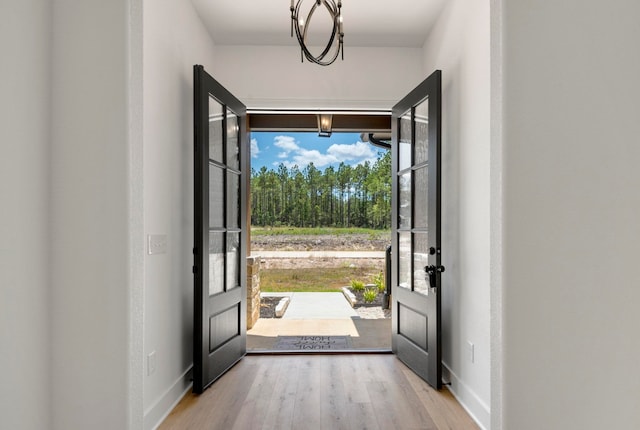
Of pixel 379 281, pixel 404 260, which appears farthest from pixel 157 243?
pixel 379 281

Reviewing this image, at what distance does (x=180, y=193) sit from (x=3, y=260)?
1761 mm

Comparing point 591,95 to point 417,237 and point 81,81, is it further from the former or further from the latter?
point 417,237

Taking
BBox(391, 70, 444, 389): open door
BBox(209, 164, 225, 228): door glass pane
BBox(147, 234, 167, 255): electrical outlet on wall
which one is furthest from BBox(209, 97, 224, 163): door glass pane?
BBox(391, 70, 444, 389): open door

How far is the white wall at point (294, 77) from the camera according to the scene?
393 centimetres

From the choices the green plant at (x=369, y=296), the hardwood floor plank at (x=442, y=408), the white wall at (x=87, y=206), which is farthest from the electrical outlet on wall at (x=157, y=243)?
the green plant at (x=369, y=296)

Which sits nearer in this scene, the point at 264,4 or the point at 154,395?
the point at 154,395

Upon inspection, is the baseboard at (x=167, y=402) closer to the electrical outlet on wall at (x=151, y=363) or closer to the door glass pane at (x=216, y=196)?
the electrical outlet on wall at (x=151, y=363)

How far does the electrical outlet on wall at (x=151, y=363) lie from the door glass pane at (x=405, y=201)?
2149 mm

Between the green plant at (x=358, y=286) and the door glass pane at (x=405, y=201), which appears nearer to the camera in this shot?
the door glass pane at (x=405, y=201)

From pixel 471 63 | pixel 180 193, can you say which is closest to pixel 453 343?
pixel 471 63

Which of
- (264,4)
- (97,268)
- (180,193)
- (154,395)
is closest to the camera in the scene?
(97,268)

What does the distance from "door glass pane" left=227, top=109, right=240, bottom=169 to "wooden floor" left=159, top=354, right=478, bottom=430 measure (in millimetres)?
1710

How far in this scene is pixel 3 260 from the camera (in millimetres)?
1270

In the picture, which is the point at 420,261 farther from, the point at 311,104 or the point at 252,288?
the point at 252,288
